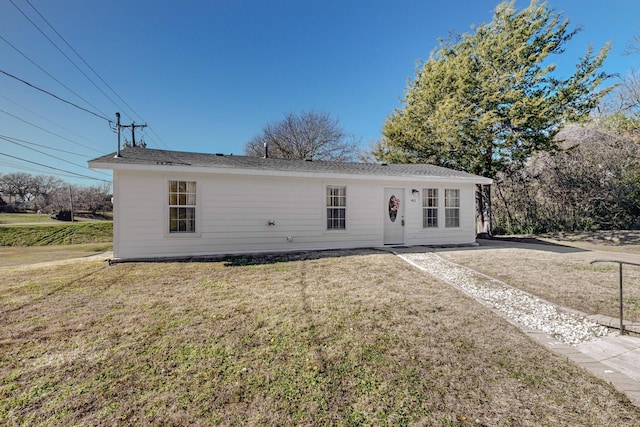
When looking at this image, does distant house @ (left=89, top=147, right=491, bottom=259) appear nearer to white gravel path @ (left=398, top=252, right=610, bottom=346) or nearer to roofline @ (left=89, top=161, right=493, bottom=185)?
roofline @ (left=89, top=161, right=493, bottom=185)

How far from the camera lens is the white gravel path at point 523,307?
325cm

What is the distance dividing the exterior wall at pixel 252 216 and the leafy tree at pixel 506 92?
502cm

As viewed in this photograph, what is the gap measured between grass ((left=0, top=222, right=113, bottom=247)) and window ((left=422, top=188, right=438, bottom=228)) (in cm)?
2130

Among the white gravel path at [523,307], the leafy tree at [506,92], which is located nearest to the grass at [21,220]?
the white gravel path at [523,307]

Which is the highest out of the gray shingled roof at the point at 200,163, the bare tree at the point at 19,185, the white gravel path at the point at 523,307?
the bare tree at the point at 19,185

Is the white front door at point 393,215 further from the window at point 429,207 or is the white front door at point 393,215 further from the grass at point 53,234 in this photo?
the grass at point 53,234

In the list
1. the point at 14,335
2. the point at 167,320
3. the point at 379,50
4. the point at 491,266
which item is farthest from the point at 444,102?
the point at 14,335

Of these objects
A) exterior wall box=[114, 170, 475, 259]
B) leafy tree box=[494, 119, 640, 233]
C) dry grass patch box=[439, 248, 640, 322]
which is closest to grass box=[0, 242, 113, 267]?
exterior wall box=[114, 170, 475, 259]

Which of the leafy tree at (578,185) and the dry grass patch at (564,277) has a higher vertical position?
the leafy tree at (578,185)

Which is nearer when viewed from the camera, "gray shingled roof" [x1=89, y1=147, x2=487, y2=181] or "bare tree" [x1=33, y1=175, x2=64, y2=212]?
"gray shingled roof" [x1=89, y1=147, x2=487, y2=181]

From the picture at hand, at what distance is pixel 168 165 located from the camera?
22.9ft

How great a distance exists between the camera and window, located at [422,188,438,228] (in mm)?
9727

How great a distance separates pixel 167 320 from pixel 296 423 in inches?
96.0

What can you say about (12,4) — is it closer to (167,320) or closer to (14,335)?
(14,335)
